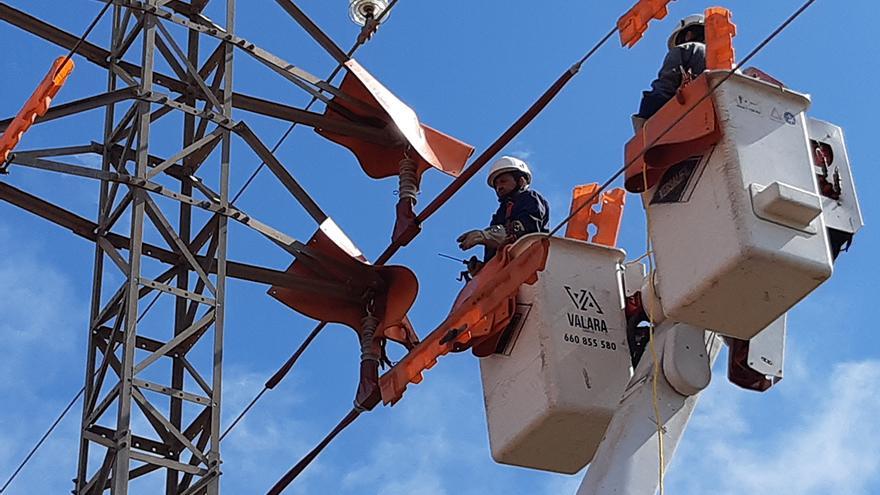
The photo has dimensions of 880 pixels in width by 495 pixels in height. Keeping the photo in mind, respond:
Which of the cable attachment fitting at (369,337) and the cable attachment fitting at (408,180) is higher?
the cable attachment fitting at (408,180)

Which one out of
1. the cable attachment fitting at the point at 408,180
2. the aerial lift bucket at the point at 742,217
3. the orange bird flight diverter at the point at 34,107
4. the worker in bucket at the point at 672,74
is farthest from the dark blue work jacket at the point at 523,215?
the orange bird flight diverter at the point at 34,107

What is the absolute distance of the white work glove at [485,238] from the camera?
13.0 meters

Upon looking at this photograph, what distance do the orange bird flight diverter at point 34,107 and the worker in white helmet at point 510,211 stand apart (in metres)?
2.75

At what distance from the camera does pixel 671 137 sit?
1130cm

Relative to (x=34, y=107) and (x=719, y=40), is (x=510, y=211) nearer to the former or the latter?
(x=719, y=40)

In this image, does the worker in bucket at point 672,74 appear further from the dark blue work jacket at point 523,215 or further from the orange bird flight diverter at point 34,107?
the orange bird flight diverter at point 34,107

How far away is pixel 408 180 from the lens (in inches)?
558

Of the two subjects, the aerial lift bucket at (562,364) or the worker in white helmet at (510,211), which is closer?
the aerial lift bucket at (562,364)

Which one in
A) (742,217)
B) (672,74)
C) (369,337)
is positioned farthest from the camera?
(369,337)

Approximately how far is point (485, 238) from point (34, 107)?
2.98m

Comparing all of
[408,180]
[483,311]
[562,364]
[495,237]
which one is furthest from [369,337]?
[562,364]

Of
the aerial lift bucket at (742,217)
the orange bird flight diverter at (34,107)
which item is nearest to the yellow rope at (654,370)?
the aerial lift bucket at (742,217)

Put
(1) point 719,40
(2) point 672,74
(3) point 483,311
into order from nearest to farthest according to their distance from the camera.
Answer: (1) point 719,40, (2) point 672,74, (3) point 483,311

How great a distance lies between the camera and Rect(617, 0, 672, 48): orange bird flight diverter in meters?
11.5
